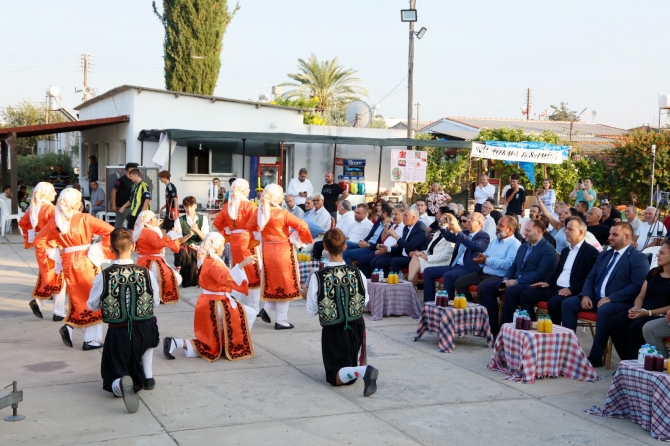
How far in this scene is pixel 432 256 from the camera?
33.6 feet

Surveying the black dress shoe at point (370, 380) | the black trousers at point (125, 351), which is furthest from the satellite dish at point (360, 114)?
the black trousers at point (125, 351)

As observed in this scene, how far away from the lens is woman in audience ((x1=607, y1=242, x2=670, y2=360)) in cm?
684

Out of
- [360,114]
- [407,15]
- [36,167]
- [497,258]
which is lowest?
[497,258]

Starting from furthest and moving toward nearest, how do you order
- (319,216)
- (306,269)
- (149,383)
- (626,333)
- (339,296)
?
(319,216) → (306,269) → (626,333) → (339,296) → (149,383)

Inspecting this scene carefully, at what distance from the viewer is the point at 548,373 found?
6.98 metres

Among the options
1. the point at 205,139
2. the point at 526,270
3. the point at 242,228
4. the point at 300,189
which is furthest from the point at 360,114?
the point at 526,270

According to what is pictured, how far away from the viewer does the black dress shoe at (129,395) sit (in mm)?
5680

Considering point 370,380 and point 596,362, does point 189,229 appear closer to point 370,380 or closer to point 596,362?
point 370,380

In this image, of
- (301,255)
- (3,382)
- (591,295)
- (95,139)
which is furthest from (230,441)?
(95,139)

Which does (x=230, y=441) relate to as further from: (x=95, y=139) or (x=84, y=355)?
(x=95, y=139)

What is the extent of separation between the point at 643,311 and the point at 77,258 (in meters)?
5.53

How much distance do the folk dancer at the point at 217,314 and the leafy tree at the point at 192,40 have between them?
22.2 m

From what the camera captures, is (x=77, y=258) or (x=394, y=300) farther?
(x=394, y=300)

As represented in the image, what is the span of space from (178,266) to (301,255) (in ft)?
6.24
